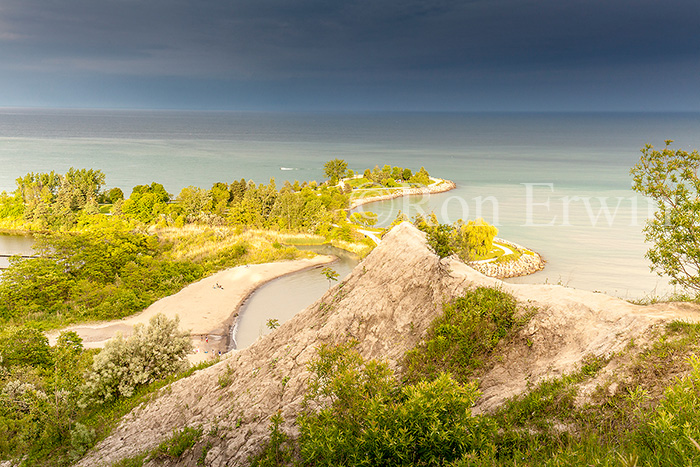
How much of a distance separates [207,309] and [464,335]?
33655 millimetres

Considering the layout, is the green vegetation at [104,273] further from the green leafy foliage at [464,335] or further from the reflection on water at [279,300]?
the green leafy foliage at [464,335]

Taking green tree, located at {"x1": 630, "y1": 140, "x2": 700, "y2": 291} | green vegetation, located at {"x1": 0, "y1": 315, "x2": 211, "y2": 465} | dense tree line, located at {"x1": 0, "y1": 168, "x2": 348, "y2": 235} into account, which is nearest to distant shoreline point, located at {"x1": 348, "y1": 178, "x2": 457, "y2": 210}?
dense tree line, located at {"x1": 0, "y1": 168, "x2": 348, "y2": 235}

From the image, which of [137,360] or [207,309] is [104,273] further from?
[137,360]

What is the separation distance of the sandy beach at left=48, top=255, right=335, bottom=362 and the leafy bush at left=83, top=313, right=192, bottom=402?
28.1ft

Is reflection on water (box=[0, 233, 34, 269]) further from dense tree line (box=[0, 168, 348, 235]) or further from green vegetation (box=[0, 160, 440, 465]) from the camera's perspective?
dense tree line (box=[0, 168, 348, 235])

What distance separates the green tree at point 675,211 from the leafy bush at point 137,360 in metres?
21.3

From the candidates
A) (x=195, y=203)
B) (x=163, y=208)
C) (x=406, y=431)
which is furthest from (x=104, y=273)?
(x=406, y=431)

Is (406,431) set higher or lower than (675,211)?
lower

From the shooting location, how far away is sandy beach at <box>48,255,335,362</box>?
32938mm

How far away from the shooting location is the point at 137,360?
20453mm

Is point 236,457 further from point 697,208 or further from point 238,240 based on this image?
point 238,240

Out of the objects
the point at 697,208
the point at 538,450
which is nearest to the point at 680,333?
the point at 697,208

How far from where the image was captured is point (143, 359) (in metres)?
20.6

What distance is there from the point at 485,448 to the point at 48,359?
28.8 meters
